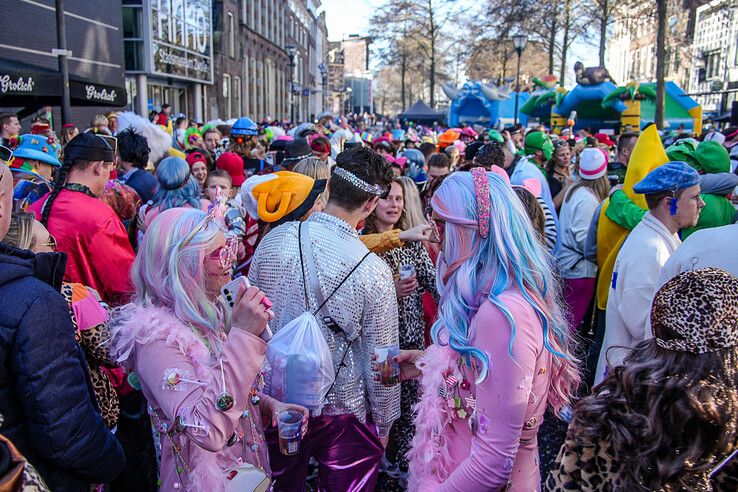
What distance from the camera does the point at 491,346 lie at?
1880mm

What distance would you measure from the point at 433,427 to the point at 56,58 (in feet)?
54.0

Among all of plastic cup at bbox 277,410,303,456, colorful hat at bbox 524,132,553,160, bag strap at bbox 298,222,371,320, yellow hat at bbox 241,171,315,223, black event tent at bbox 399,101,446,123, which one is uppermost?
black event tent at bbox 399,101,446,123

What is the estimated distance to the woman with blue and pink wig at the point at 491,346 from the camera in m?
1.87

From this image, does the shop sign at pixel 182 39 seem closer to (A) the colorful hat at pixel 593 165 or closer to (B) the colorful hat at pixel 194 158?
(B) the colorful hat at pixel 194 158

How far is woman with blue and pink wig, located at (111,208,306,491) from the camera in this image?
1.95 metres

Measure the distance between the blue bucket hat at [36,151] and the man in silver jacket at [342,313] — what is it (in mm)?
3547

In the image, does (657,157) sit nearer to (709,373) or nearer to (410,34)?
(709,373)

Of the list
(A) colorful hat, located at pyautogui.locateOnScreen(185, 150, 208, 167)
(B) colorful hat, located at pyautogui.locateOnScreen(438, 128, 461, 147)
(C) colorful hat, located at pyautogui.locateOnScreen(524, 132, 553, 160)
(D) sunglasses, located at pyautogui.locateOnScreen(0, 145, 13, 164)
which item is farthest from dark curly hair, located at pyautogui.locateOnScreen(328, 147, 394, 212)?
(B) colorful hat, located at pyautogui.locateOnScreen(438, 128, 461, 147)

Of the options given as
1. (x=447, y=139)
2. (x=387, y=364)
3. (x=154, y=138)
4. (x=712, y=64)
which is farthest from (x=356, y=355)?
(x=712, y=64)

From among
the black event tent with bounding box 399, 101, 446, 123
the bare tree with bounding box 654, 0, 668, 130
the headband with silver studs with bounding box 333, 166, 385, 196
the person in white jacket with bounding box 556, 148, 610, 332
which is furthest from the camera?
the black event tent with bounding box 399, 101, 446, 123

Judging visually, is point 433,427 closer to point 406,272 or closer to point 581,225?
point 406,272

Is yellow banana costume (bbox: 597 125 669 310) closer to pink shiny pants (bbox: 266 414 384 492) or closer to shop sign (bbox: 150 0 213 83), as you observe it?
pink shiny pants (bbox: 266 414 384 492)

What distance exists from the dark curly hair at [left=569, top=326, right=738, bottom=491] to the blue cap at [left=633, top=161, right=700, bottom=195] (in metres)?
2.24

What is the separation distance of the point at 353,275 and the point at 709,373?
1.44 m
